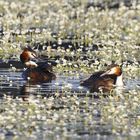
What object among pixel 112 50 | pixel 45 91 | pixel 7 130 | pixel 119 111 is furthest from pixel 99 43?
pixel 7 130

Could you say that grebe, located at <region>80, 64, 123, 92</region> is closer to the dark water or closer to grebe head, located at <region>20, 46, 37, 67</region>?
the dark water

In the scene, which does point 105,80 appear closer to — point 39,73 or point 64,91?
point 64,91

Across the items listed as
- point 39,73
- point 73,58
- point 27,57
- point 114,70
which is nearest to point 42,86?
point 39,73

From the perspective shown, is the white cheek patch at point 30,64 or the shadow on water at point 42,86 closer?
the shadow on water at point 42,86

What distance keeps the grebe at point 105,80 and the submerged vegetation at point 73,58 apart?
1.26ft

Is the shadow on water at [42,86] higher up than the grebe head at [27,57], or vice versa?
the grebe head at [27,57]

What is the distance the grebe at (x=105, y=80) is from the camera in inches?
814

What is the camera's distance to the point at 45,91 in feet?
65.6

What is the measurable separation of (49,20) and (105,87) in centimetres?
1188

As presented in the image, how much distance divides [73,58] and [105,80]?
3.92 metres

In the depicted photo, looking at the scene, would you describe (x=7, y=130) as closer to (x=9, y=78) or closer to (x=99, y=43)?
(x=9, y=78)

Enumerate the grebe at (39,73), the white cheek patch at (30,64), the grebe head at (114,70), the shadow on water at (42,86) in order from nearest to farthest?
the shadow on water at (42,86) → the grebe head at (114,70) → the grebe at (39,73) → the white cheek patch at (30,64)

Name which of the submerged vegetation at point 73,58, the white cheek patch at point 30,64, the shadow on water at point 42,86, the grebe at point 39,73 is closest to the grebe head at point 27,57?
the white cheek patch at point 30,64

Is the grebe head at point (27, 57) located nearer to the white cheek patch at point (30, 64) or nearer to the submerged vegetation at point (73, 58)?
the white cheek patch at point (30, 64)
